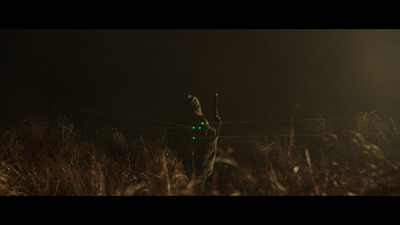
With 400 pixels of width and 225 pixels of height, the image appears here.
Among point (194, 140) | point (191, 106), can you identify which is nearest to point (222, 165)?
point (194, 140)

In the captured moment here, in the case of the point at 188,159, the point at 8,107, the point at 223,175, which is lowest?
the point at 223,175

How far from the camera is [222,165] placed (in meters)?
5.16

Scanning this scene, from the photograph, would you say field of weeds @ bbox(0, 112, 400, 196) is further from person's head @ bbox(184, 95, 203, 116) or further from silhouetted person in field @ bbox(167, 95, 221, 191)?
person's head @ bbox(184, 95, 203, 116)

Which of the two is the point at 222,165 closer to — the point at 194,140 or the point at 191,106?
the point at 194,140

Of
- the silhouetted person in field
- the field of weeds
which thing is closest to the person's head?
the silhouetted person in field

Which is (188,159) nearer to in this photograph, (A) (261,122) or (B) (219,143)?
(B) (219,143)

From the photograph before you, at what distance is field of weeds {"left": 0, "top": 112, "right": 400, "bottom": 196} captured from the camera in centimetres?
333

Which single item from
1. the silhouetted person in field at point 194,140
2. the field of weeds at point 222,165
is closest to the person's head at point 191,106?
the silhouetted person in field at point 194,140

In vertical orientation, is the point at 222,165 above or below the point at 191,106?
below

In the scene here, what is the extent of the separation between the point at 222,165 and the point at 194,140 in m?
1.08

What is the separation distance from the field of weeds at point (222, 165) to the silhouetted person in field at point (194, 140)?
0.60 ft

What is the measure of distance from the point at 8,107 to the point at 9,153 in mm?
4334

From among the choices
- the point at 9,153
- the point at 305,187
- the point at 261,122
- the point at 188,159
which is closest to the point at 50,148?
the point at 9,153

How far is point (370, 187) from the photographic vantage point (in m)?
3.49
